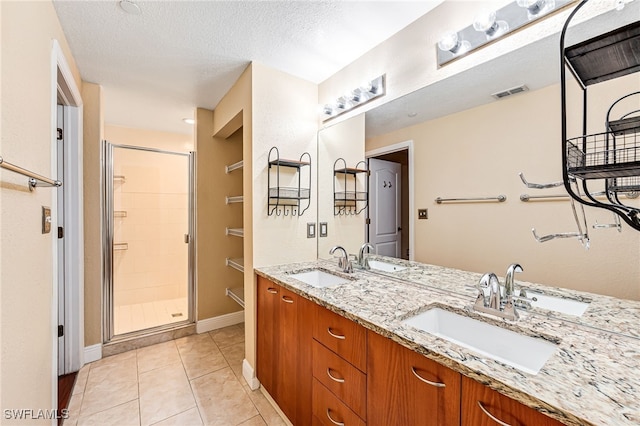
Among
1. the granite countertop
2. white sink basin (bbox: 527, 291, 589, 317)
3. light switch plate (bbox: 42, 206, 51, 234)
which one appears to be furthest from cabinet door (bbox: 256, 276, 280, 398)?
white sink basin (bbox: 527, 291, 589, 317)

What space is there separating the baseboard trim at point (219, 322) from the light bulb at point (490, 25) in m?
3.28

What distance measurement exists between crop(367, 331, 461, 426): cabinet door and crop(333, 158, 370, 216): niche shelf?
104cm

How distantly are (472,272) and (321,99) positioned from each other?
179cm

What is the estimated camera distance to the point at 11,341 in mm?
1002

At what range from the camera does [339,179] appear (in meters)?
2.15

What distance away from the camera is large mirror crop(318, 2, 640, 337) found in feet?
3.17

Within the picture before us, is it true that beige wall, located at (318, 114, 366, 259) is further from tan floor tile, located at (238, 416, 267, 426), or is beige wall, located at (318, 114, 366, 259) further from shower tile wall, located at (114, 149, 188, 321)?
shower tile wall, located at (114, 149, 188, 321)

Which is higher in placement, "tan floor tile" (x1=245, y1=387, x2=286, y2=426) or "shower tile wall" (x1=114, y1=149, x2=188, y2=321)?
"shower tile wall" (x1=114, y1=149, x2=188, y2=321)

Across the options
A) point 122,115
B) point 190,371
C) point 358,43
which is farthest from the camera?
point 122,115

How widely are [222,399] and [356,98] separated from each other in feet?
7.62

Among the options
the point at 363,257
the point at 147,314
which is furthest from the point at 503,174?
the point at 147,314

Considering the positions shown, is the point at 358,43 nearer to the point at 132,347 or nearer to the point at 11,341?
the point at 11,341

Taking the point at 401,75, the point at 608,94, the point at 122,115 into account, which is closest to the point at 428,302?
the point at 608,94

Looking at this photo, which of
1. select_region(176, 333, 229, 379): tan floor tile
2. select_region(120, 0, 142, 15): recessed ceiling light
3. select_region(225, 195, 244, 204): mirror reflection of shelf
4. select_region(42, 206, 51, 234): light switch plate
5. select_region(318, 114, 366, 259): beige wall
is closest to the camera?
select_region(42, 206, 51, 234): light switch plate
